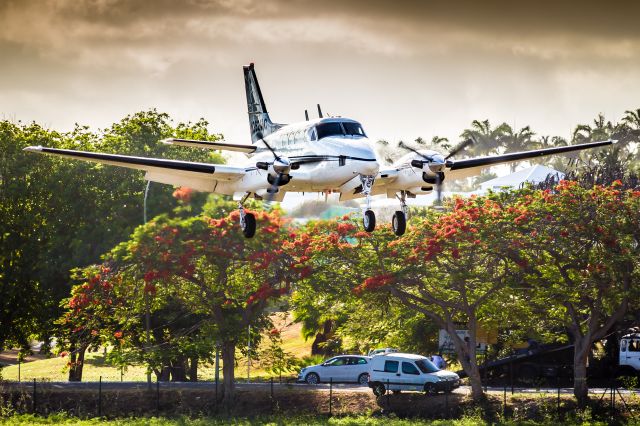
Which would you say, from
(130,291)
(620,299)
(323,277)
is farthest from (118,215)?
(620,299)

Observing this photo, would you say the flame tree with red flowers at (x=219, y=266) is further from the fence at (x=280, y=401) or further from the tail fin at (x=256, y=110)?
the tail fin at (x=256, y=110)

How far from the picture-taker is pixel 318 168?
31.2 meters

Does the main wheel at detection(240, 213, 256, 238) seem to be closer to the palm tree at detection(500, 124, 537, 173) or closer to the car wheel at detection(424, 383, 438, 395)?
the car wheel at detection(424, 383, 438, 395)

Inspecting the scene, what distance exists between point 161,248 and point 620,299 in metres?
22.5

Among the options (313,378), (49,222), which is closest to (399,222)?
(313,378)

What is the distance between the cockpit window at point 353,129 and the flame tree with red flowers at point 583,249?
15.5m

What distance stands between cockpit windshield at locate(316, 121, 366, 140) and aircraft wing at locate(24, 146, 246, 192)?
3.52 m

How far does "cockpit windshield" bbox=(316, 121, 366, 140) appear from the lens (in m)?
31.7

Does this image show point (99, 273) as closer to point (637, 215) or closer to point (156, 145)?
point (156, 145)

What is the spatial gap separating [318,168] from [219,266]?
18.5 meters

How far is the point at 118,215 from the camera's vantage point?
2308 inches

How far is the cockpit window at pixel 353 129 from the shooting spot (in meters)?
31.8

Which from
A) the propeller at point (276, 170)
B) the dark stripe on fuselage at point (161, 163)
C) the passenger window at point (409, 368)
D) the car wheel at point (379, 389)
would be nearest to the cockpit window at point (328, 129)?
the propeller at point (276, 170)

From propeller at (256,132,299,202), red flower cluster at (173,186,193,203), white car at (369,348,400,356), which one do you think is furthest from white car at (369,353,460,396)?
propeller at (256,132,299,202)
